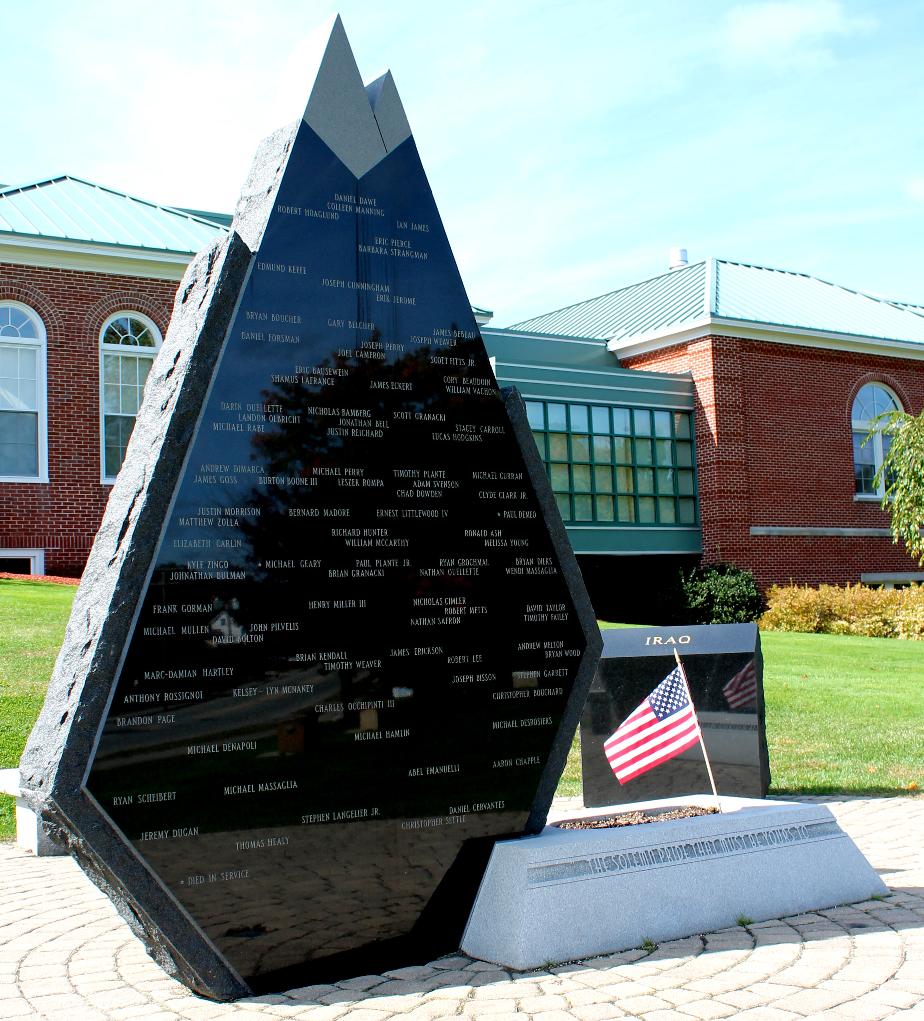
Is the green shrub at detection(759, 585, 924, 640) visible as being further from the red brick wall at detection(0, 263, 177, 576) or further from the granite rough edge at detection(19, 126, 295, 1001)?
the granite rough edge at detection(19, 126, 295, 1001)

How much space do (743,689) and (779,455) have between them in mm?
20060

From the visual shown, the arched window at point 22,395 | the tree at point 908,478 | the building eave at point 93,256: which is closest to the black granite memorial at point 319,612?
the building eave at point 93,256

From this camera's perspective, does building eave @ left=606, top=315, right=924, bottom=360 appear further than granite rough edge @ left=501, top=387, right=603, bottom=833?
Yes

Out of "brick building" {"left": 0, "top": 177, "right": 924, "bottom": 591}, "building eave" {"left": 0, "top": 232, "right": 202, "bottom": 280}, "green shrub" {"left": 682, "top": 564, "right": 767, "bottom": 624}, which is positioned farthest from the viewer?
"green shrub" {"left": 682, "top": 564, "right": 767, "bottom": 624}

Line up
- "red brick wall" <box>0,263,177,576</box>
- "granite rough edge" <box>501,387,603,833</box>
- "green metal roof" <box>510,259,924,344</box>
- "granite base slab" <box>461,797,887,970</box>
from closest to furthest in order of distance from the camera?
"granite base slab" <box>461,797,887,970</box> → "granite rough edge" <box>501,387,603,833</box> → "red brick wall" <box>0,263,177,576</box> → "green metal roof" <box>510,259,924,344</box>

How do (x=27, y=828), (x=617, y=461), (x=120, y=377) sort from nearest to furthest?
(x=27, y=828) → (x=120, y=377) → (x=617, y=461)

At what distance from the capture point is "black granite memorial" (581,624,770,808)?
27.0ft

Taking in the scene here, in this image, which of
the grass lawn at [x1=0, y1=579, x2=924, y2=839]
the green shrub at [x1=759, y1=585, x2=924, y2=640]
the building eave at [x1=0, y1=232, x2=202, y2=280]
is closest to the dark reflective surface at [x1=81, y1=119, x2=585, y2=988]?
the grass lawn at [x1=0, y1=579, x2=924, y2=839]

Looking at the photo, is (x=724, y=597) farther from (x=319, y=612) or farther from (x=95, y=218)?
(x=319, y=612)

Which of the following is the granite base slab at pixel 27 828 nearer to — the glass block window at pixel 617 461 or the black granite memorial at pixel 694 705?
the black granite memorial at pixel 694 705

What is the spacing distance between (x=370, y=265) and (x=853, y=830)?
5.01 metres

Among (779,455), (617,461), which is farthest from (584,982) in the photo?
(779,455)

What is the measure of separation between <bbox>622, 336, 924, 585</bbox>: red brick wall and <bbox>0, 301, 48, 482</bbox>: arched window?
14564mm

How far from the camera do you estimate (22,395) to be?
65.7ft
